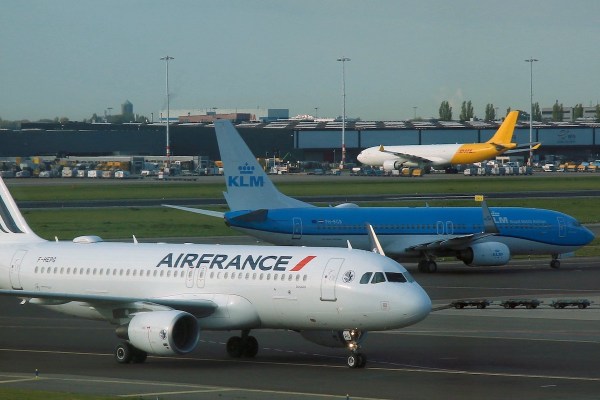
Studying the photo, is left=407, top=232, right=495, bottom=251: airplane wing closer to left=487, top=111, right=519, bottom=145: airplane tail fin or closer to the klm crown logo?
the klm crown logo

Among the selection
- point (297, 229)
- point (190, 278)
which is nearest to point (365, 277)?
point (190, 278)

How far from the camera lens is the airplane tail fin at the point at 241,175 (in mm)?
75125

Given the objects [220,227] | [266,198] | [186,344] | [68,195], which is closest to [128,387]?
[186,344]

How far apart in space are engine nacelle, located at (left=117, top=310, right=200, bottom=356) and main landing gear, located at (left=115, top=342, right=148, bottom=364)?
485mm

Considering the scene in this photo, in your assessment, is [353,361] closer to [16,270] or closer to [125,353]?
[125,353]

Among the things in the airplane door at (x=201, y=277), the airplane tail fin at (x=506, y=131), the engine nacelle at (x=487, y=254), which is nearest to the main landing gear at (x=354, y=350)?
the airplane door at (x=201, y=277)

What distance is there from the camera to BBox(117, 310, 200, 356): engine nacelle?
39625 millimetres

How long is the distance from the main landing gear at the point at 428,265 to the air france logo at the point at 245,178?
11480 millimetres

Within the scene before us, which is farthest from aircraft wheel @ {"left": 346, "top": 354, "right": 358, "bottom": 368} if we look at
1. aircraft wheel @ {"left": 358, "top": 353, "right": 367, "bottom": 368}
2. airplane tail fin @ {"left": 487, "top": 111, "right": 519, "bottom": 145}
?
airplane tail fin @ {"left": 487, "top": 111, "right": 519, "bottom": 145}

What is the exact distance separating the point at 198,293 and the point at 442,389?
35.3 feet

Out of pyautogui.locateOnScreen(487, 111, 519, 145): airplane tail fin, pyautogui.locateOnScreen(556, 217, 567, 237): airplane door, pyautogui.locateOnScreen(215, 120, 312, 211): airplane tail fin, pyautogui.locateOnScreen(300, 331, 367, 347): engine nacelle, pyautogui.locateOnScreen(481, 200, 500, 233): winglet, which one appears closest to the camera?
pyautogui.locateOnScreen(300, 331, 367, 347): engine nacelle

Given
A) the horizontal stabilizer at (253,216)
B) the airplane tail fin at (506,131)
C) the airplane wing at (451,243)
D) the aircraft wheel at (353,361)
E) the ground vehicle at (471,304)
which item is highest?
the airplane tail fin at (506,131)

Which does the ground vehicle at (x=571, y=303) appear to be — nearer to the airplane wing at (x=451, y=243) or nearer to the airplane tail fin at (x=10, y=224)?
the airplane wing at (x=451, y=243)

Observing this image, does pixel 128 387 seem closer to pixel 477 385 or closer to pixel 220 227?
pixel 477 385
